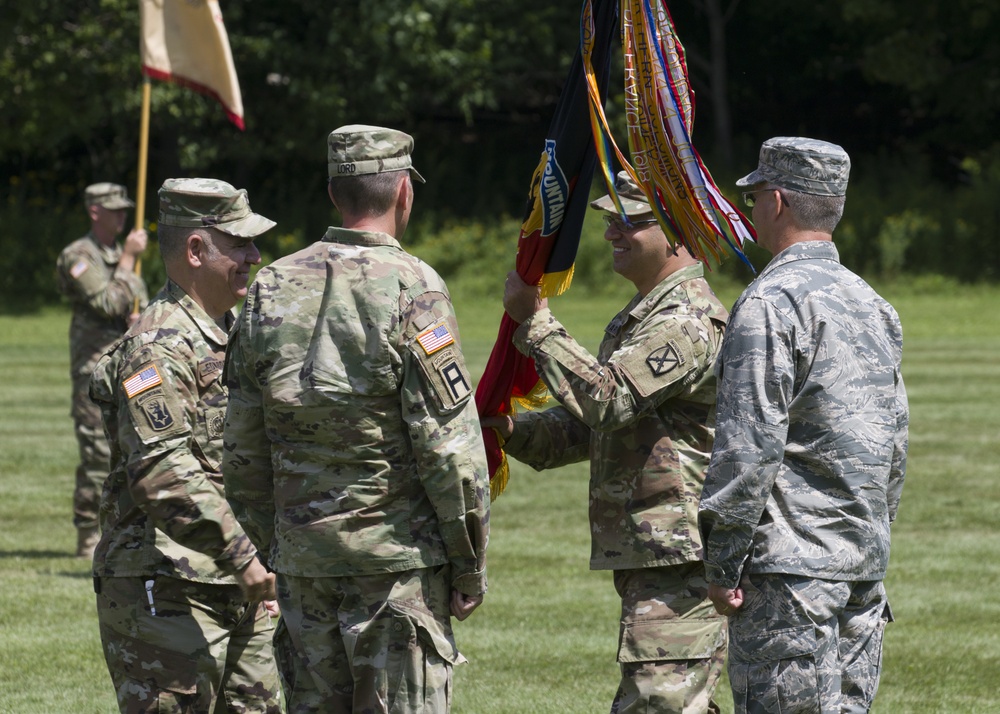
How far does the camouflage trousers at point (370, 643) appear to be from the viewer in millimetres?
4320

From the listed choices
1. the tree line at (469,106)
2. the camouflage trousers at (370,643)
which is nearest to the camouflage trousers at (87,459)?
the camouflage trousers at (370,643)

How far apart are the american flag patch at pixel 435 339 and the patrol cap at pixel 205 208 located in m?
1.07

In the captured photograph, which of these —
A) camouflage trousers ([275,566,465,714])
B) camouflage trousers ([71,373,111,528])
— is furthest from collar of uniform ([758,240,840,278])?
camouflage trousers ([71,373,111,528])

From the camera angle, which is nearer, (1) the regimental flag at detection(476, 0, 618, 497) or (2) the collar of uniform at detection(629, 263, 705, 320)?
(2) the collar of uniform at detection(629, 263, 705, 320)

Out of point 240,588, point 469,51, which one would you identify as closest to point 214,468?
point 240,588

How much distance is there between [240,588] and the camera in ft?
16.6

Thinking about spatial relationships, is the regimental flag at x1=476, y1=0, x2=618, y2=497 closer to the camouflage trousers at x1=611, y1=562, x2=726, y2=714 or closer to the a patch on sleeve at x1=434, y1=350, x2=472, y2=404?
the camouflage trousers at x1=611, y1=562, x2=726, y2=714

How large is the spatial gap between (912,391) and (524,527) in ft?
27.2

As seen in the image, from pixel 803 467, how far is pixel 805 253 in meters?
0.67

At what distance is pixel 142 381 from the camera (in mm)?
4859

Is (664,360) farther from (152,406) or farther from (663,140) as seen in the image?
(152,406)

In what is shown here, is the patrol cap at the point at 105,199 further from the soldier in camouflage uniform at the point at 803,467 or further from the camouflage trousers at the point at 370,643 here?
the soldier in camouflage uniform at the point at 803,467

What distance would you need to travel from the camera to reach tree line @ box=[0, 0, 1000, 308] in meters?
30.3

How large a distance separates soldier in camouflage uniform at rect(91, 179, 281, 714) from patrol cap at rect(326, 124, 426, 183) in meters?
0.82
